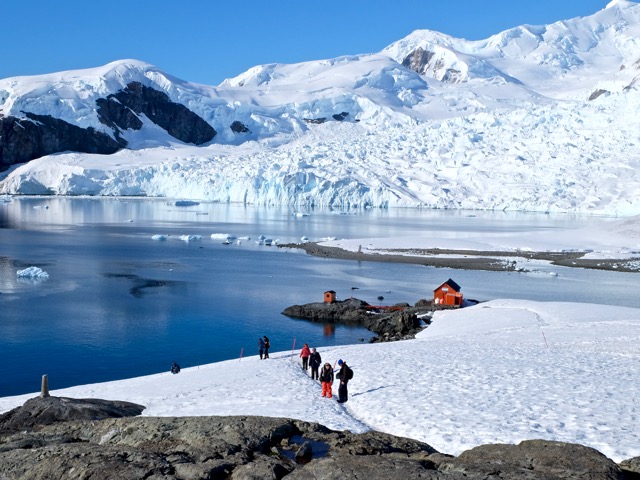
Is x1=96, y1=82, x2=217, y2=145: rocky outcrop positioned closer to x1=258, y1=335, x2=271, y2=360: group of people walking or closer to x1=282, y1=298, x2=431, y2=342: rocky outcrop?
x1=282, y1=298, x2=431, y2=342: rocky outcrop

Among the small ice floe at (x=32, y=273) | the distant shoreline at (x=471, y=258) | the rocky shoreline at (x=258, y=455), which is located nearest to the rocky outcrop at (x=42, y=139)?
the distant shoreline at (x=471, y=258)

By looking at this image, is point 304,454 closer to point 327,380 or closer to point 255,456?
point 255,456

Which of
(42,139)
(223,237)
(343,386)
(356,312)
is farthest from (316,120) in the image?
(343,386)

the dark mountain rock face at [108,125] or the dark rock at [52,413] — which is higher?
the dark mountain rock face at [108,125]

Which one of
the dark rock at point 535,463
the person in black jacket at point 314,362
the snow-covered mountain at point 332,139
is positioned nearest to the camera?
the dark rock at point 535,463

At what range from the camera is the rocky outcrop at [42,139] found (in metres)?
127

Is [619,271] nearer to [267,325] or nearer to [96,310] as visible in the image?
[267,325]

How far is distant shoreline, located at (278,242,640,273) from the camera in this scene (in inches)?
1693

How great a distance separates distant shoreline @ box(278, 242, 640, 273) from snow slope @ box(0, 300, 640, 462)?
24714mm

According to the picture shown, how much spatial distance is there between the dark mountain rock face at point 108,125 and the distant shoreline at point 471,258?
9174cm

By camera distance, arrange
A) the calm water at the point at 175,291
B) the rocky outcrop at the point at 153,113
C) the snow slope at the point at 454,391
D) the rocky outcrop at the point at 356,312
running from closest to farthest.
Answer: the snow slope at the point at 454,391
the calm water at the point at 175,291
the rocky outcrop at the point at 356,312
the rocky outcrop at the point at 153,113

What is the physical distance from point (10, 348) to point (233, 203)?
293 ft

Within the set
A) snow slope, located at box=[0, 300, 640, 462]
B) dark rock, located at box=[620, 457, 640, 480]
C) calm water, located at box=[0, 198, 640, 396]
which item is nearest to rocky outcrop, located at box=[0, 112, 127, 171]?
calm water, located at box=[0, 198, 640, 396]

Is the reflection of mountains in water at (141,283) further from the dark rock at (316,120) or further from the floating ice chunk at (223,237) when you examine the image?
the dark rock at (316,120)
